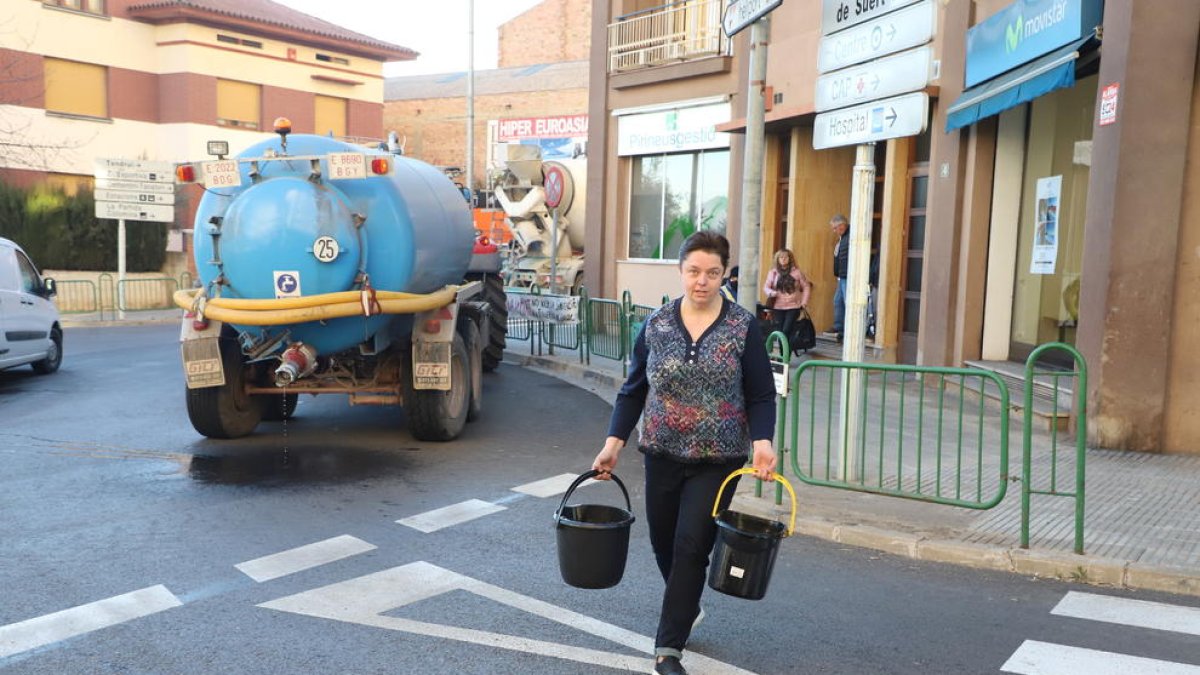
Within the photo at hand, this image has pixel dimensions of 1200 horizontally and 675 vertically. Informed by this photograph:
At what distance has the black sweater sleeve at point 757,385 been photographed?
4.34 meters

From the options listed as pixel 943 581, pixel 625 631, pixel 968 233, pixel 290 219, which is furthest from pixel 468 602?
pixel 968 233

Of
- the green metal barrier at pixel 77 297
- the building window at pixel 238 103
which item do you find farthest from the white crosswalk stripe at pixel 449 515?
the building window at pixel 238 103

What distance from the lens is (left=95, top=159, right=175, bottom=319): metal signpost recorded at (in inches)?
941

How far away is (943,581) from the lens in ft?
19.2

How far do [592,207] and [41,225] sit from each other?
47.7 feet

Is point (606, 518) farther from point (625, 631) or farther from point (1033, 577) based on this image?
point (1033, 577)

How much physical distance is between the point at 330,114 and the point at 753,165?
33610mm

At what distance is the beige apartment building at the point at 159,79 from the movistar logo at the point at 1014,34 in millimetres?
22858

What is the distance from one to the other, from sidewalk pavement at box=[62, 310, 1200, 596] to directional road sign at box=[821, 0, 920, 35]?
330 cm

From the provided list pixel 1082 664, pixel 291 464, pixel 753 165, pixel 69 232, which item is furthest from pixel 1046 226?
pixel 69 232

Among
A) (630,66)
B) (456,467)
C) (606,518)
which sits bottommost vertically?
(456,467)

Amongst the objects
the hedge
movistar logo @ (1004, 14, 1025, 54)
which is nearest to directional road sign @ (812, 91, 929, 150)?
movistar logo @ (1004, 14, 1025, 54)

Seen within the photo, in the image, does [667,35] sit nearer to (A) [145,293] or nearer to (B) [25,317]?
(B) [25,317]

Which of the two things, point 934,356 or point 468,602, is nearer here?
point 468,602
